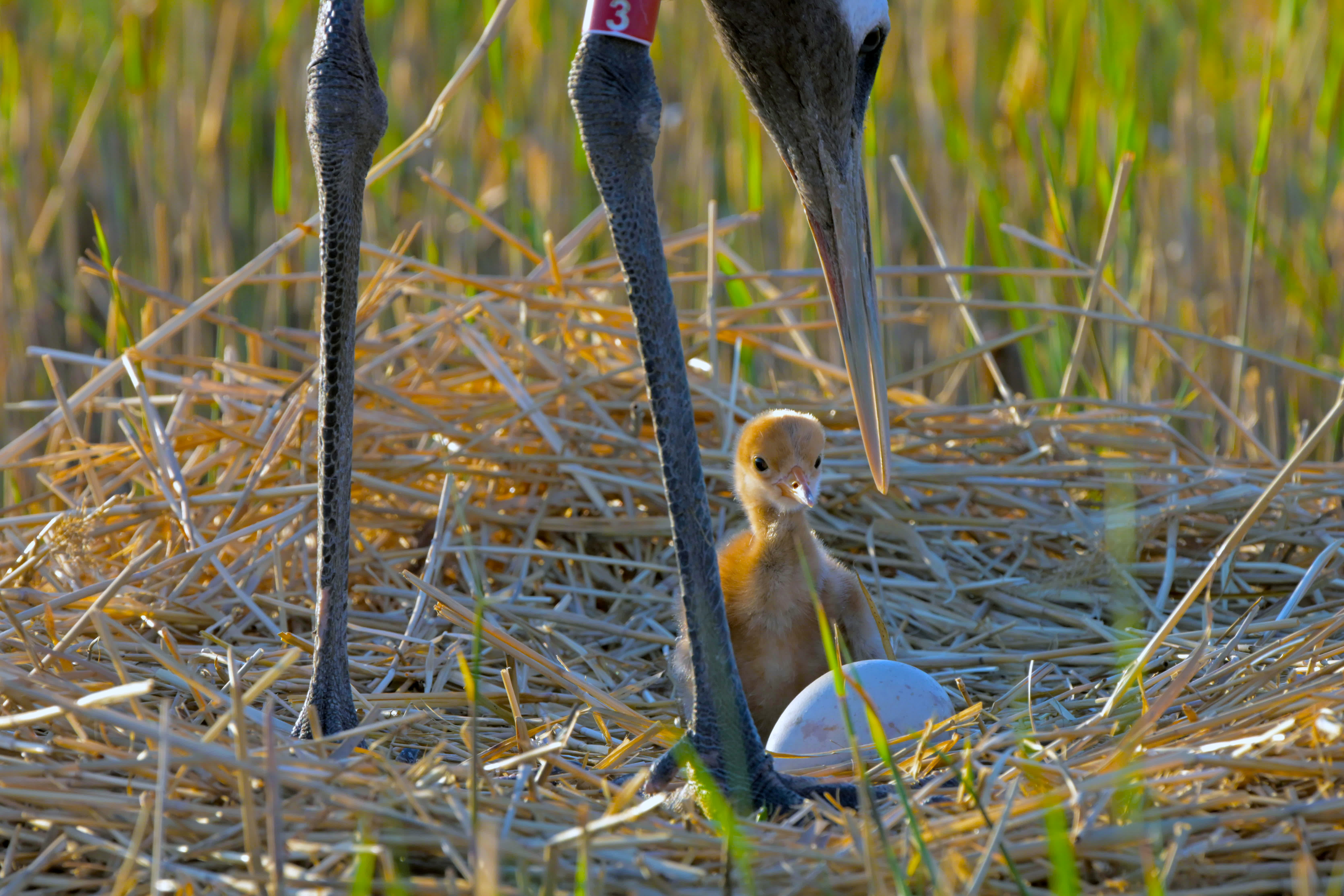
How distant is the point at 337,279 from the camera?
177 centimetres

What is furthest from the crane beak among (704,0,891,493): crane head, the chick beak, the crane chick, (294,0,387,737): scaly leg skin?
(294,0,387,737): scaly leg skin

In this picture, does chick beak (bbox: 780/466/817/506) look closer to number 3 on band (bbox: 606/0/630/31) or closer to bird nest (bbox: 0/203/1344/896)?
bird nest (bbox: 0/203/1344/896)

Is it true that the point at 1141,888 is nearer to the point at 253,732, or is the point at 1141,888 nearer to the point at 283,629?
the point at 253,732

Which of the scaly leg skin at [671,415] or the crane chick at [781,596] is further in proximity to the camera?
the crane chick at [781,596]

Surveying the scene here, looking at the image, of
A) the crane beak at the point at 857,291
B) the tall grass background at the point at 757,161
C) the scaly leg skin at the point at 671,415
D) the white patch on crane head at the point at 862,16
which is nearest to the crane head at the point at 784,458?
the crane beak at the point at 857,291

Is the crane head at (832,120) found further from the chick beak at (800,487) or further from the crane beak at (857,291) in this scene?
the chick beak at (800,487)

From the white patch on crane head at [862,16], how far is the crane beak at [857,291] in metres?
0.15

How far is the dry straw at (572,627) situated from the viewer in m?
1.34

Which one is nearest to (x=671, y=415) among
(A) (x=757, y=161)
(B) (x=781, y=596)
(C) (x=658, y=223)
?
(C) (x=658, y=223)

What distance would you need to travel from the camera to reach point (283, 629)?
224 centimetres

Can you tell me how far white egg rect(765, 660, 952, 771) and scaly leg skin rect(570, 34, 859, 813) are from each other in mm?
214

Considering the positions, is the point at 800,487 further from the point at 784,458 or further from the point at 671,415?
the point at 671,415

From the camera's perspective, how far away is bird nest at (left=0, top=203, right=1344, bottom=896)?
52.6 inches

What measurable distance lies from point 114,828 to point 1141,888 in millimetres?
1069
